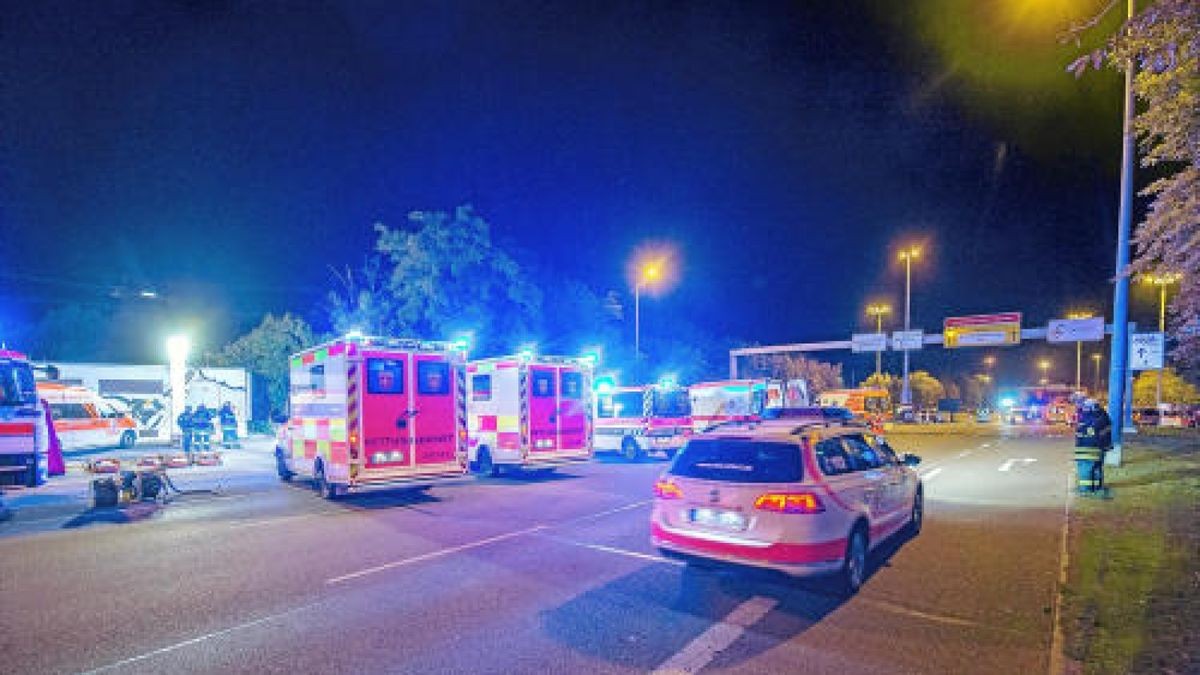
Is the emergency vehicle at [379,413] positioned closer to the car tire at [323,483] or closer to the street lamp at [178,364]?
the car tire at [323,483]

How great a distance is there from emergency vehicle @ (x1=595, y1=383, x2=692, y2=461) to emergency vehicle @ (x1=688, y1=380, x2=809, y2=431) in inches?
38.4

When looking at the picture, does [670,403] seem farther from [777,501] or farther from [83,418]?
[83,418]

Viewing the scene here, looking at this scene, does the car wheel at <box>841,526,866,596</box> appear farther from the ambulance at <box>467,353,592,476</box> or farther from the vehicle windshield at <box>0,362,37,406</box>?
the vehicle windshield at <box>0,362,37,406</box>

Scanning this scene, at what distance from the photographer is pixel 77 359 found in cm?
4372

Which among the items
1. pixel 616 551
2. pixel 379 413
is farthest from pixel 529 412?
pixel 616 551

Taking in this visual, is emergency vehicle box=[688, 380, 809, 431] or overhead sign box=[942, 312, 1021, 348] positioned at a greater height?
overhead sign box=[942, 312, 1021, 348]

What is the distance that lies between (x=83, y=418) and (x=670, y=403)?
19946mm

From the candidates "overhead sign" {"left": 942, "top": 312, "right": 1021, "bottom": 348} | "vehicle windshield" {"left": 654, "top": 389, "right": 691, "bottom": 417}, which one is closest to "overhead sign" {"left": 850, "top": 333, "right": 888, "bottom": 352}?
"overhead sign" {"left": 942, "top": 312, "right": 1021, "bottom": 348}

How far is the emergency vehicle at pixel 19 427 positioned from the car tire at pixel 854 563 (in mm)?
12686

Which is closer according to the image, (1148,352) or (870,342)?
(1148,352)

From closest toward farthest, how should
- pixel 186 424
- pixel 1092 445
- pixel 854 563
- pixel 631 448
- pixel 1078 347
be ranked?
1. pixel 854 563
2. pixel 1092 445
3. pixel 186 424
4. pixel 631 448
5. pixel 1078 347

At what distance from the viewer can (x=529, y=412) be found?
46.5 feet

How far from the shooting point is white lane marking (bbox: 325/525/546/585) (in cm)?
641

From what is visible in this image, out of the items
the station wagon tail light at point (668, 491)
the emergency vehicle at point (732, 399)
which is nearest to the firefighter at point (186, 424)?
the emergency vehicle at point (732, 399)
